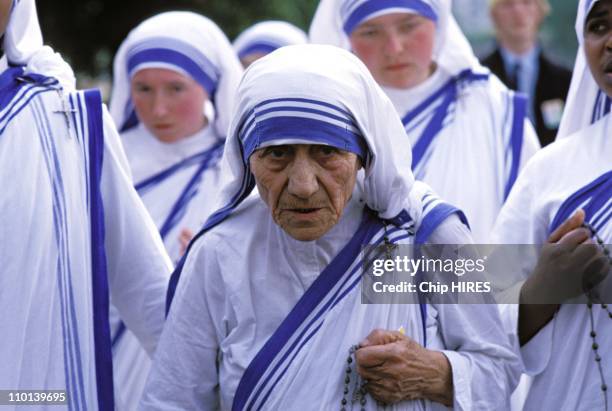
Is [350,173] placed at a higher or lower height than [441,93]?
lower

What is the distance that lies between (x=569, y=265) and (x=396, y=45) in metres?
2.01

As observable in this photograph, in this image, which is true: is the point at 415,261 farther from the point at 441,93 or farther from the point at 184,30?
the point at 184,30

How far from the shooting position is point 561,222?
4.02 m

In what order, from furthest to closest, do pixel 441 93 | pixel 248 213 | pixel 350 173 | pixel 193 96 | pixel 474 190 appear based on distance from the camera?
1. pixel 193 96
2. pixel 441 93
3. pixel 474 190
4. pixel 248 213
5. pixel 350 173

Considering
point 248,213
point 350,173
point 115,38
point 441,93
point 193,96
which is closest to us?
point 350,173

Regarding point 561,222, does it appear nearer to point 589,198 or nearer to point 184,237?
point 589,198

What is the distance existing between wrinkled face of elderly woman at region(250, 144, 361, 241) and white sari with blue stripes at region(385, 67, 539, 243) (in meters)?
1.76

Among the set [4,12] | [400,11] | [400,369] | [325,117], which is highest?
[400,11]

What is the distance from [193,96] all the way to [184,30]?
44 centimetres

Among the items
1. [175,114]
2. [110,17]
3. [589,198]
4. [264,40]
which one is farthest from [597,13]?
[110,17]

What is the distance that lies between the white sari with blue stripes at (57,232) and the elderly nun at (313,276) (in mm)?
290

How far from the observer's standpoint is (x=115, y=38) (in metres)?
16.8

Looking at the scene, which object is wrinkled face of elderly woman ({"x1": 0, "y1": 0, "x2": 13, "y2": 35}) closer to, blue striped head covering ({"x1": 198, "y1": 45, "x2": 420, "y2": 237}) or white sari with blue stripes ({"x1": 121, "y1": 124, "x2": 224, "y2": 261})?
blue striped head covering ({"x1": 198, "y1": 45, "x2": 420, "y2": 237})

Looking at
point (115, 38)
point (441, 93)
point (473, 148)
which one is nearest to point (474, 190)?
point (473, 148)
